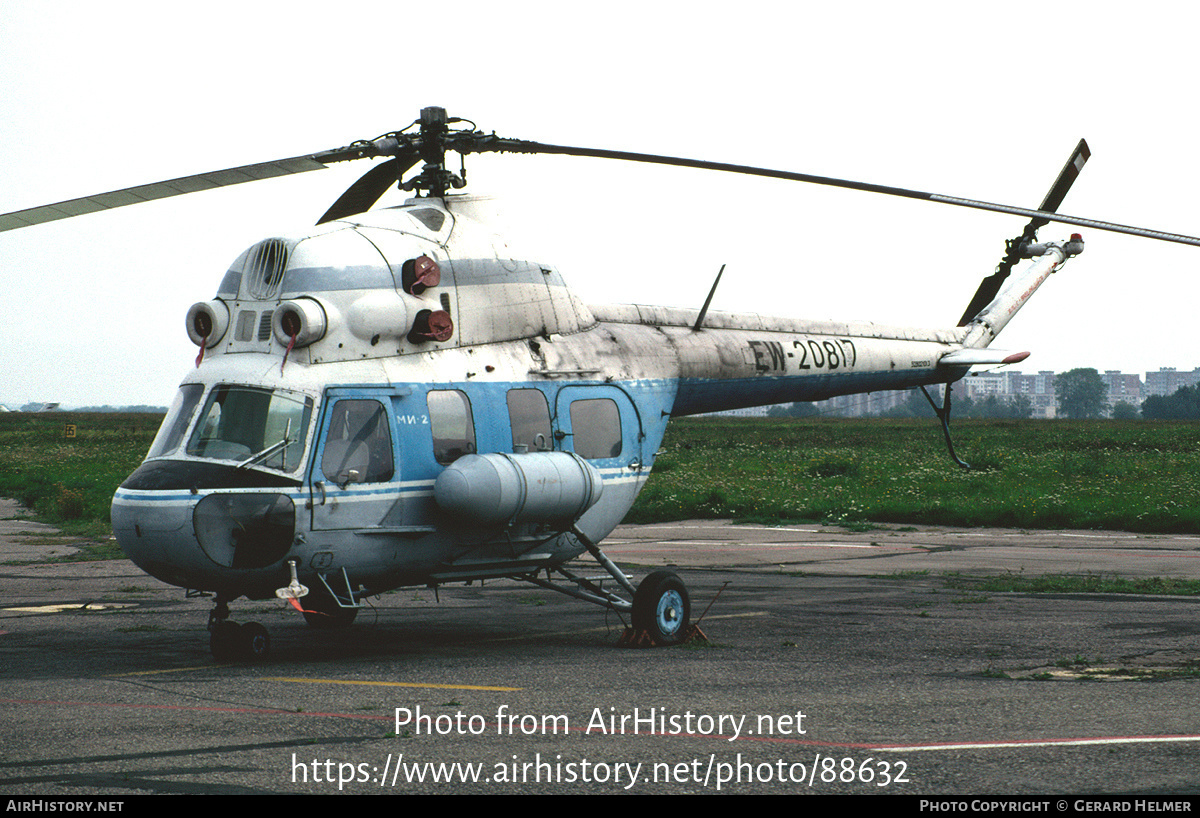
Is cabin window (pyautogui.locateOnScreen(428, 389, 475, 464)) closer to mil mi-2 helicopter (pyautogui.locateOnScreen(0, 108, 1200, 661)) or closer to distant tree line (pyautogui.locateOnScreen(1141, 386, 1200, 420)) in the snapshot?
A: mil mi-2 helicopter (pyautogui.locateOnScreen(0, 108, 1200, 661))

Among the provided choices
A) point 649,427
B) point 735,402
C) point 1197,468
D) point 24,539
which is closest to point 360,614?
point 649,427

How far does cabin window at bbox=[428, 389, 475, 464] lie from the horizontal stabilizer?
874cm

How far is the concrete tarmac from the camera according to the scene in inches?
270

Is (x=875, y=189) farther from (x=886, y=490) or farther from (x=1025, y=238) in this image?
(x=886, y=490)

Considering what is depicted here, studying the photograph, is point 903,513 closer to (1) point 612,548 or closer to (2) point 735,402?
(1) point 612,548

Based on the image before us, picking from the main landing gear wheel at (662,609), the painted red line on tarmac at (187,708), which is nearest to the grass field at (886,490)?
the main landing gear wheel at (662,609)

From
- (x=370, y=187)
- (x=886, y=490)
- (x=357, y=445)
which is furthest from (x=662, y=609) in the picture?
(x=886, y=490)

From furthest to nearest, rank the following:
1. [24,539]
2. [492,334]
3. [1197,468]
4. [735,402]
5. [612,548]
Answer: [1197,468]
[24,539]
[612,548]
[735,402]
[492,334]

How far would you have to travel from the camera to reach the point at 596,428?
12922mm

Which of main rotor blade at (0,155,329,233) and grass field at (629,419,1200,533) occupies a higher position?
main rotor blade at (0,155,329,233)

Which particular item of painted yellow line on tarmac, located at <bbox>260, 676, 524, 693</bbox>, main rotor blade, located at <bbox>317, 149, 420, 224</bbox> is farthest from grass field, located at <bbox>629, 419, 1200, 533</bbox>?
painted yellow line on tarmac, located at <bbox>260, 676, 524, 693</bbox>

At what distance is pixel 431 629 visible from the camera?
45.4 ft

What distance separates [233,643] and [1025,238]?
14.0 metres

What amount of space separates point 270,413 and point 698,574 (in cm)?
1000
